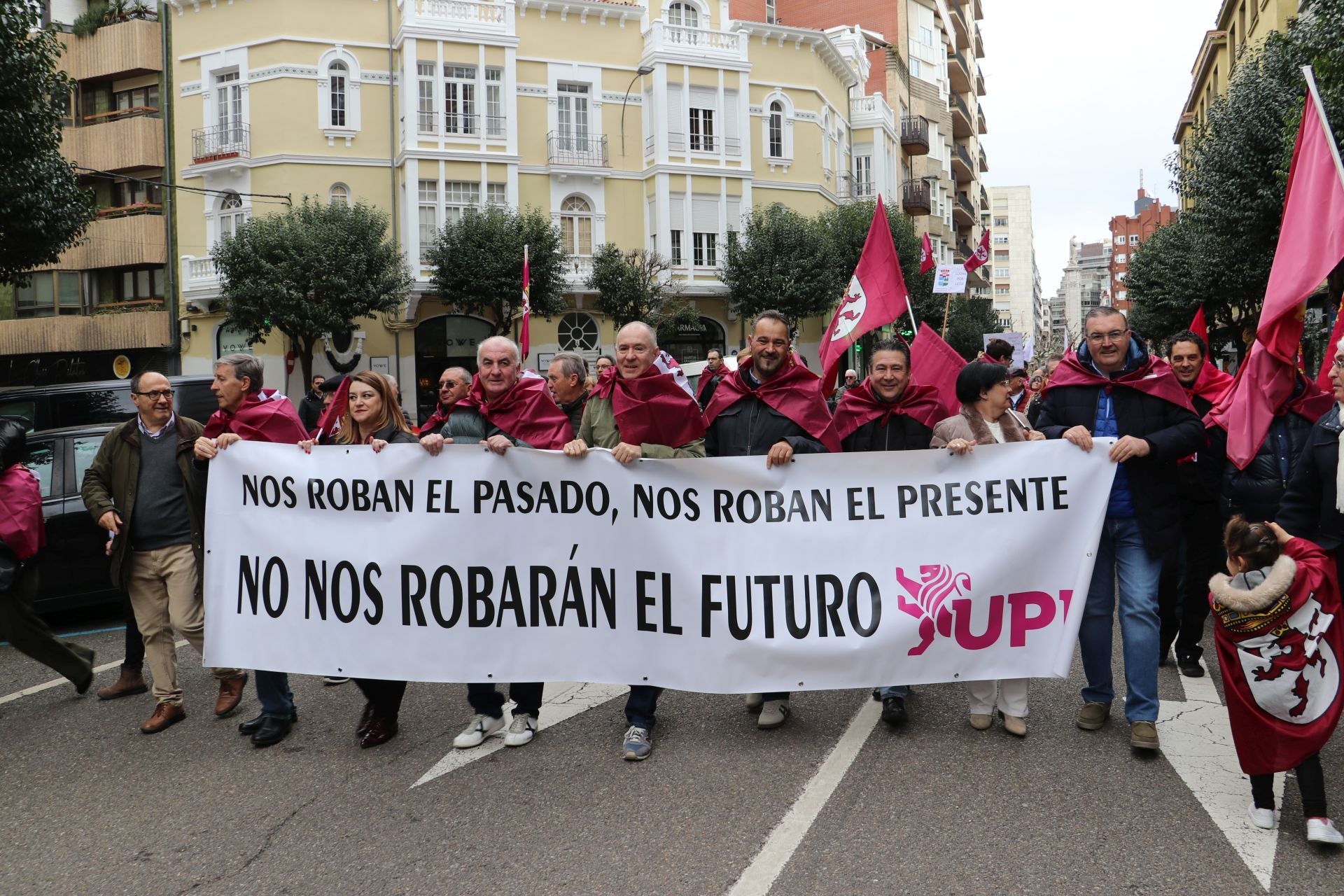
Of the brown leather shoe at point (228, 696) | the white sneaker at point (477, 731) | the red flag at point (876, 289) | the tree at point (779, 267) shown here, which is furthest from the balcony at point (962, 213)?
the white sneaker at point (477, 731)

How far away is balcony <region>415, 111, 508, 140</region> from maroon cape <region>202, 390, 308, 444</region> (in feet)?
91.4

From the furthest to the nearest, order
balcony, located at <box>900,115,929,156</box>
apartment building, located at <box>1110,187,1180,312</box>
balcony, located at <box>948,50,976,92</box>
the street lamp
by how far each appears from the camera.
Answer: apartment building, located at <box>1110,187,1180,312</box>, balcony, located at <box>948,50,976,92</box>, balcony, located at <box>900,115,929,156</box>, the street lamp

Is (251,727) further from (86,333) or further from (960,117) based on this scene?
(960,117)

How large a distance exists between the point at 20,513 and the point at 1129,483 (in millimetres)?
5681

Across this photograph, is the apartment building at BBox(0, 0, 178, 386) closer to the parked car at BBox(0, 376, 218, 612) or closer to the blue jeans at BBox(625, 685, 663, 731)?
the parked car at BBox(0, 376, 218, 612)

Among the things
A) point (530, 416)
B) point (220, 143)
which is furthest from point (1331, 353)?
point (220, 143)

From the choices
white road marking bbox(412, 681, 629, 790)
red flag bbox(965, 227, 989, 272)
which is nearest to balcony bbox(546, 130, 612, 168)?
A: red flag bbox(965, 227, 989, 272)

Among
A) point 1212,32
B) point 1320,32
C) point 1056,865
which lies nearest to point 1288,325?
point 1056,865

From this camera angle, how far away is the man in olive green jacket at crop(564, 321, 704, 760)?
5.26 m

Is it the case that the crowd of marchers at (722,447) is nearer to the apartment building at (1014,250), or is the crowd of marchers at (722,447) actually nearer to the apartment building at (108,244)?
the apartment building at (108,244)

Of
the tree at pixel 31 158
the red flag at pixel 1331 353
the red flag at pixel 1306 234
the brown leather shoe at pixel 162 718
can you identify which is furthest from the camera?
the tree at pixel 31 158

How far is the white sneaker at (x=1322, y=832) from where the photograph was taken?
388cm

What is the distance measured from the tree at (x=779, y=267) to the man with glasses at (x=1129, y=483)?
1115 inches

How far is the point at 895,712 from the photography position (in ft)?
17.9
